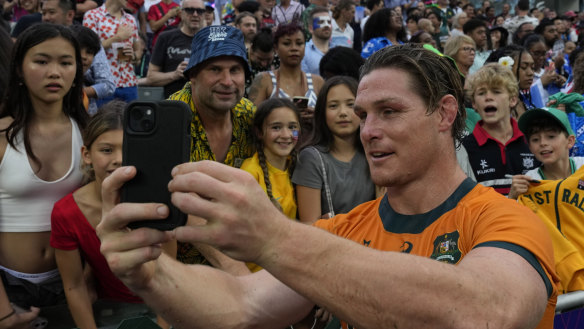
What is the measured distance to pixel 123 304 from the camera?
3.36 metres

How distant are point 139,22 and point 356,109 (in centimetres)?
818

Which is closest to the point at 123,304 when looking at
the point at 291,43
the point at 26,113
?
the point at 26,113

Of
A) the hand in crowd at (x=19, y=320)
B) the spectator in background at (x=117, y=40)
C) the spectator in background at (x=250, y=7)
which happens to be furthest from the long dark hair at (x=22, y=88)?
the spectator in background at (x=250, y=7)

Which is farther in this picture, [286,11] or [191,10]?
[286,11]

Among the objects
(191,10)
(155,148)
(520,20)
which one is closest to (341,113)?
(155,148)

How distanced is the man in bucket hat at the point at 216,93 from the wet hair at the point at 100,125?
54 cm

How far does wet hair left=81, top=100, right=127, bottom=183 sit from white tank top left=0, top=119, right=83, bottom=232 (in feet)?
0.53

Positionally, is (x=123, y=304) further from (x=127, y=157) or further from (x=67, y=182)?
(x=127, y=157)

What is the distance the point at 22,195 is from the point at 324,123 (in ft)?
6.81

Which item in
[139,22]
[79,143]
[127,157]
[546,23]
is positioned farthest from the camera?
[546,23]

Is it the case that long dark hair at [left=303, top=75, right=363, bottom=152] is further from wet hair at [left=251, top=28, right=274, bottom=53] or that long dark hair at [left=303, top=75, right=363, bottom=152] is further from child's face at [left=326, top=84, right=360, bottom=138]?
wet hair at [left=251, top=28, right=274, bottom=53]

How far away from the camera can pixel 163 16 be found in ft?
29.3

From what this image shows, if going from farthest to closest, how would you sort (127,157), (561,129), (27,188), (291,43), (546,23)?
(546,23)
(291,43)
(561,129)
(27,188)
(127,157)

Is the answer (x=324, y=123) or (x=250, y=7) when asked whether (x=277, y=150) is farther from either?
(x=250, y=7)
